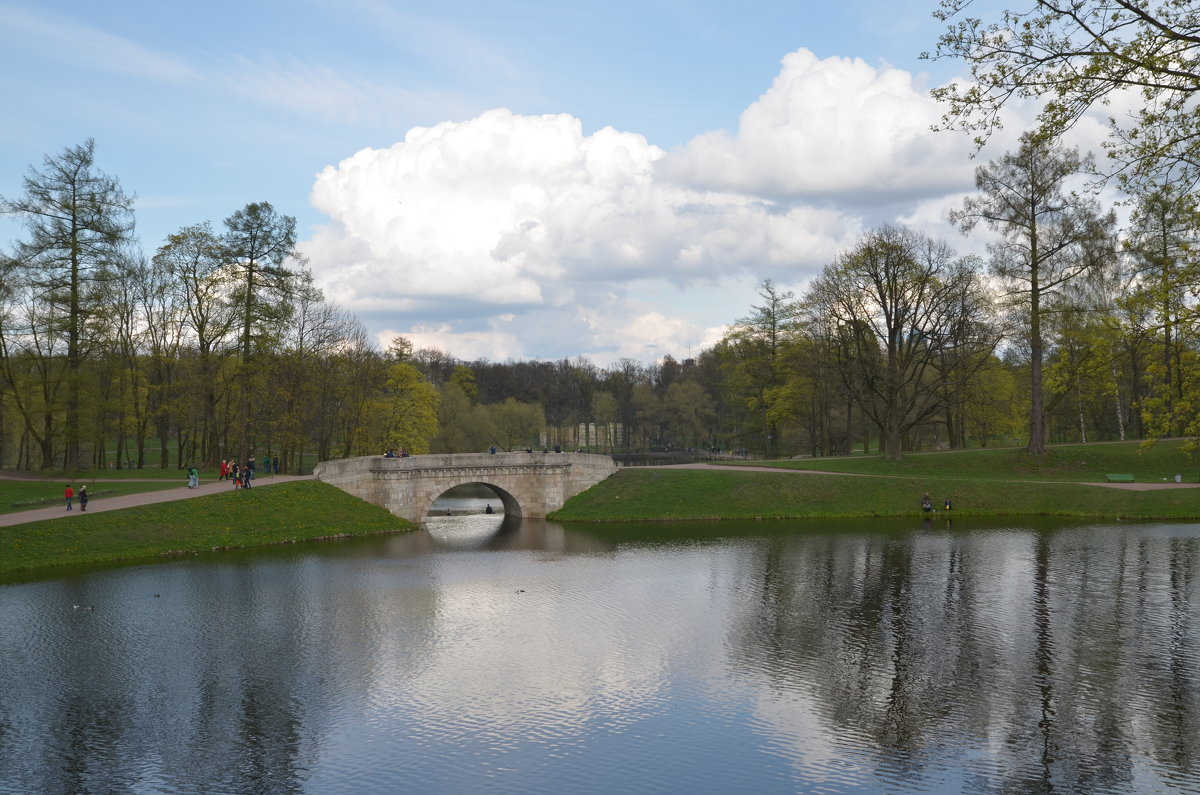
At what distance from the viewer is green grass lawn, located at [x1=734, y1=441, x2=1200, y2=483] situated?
5156 centimetres

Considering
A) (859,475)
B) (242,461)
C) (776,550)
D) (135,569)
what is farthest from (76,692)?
(859,475)

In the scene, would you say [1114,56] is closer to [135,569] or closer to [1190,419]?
[1190,419]

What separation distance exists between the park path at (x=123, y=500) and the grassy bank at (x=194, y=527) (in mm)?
725

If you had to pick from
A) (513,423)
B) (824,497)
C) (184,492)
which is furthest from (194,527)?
(513,423)

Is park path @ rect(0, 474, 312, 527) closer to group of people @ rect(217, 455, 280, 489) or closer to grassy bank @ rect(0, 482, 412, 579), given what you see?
group of people @ rect(217, 455, 280, 489)

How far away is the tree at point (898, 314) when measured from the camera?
5209 centimetres

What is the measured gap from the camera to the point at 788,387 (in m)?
67.4

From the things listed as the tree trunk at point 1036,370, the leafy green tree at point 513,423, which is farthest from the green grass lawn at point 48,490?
the tree trunk at point 1036,370

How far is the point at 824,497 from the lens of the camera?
49188mm

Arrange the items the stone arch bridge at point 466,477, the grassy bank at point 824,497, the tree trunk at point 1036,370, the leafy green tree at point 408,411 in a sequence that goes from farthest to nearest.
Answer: the leafy green tree at point 408,411
the tree trunk at point 1036,370
the stone arch bridge at point 466,477
the grassy bank at point 824,497

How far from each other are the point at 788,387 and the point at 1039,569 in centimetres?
3678

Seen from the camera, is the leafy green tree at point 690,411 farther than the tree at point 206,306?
Yes

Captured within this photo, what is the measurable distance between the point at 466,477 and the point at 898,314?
28589 millimetres

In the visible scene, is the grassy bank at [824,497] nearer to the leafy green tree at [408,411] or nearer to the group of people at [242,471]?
the group of people at [242,471]
